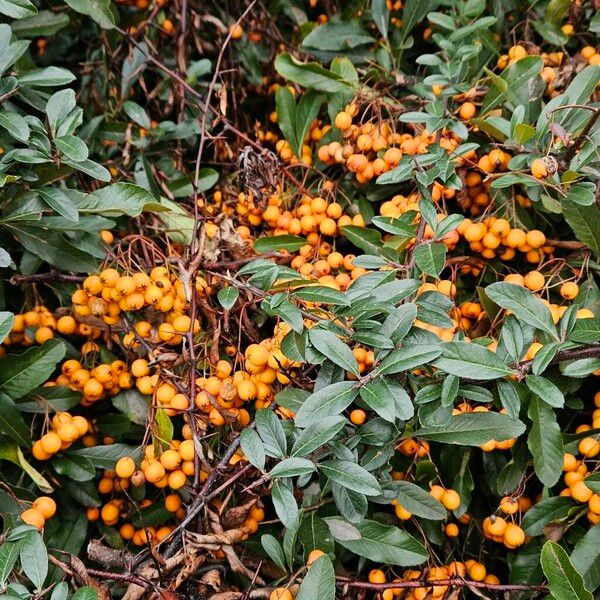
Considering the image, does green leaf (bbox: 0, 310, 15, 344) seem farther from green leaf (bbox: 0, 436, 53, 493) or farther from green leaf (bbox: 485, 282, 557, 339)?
green leaf (bbox: 485, 282, 557, 339)

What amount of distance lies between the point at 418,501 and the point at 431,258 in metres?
0.51

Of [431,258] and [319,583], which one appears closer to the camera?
[319,583]

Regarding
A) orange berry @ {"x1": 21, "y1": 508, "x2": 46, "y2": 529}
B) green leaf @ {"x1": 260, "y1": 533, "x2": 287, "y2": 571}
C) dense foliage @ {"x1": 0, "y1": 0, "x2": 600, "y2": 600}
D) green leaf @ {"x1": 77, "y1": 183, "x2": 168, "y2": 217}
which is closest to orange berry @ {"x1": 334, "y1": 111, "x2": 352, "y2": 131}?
dense foliage @ {"x1": 0, "y1": 0, "x2": 600, "y2": 600}

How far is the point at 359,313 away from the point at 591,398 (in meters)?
0.73

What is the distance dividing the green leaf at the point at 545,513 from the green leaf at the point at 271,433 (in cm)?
60

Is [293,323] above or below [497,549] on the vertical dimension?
above

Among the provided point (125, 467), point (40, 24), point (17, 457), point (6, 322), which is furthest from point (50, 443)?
point (40, 24)

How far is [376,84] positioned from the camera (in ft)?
6.38

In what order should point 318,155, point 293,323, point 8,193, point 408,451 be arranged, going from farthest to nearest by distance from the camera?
point 318,155 → point 8,193 → point 408,451 → point 293,323

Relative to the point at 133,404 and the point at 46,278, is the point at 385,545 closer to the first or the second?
the point at 133,404

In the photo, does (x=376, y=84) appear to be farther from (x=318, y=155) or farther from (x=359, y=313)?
(x=359, y=313)

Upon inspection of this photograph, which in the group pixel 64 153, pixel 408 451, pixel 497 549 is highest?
pixel 64 153

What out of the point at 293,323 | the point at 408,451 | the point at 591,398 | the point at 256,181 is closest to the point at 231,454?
the point at 293,323

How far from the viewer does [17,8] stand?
153 centimetres
